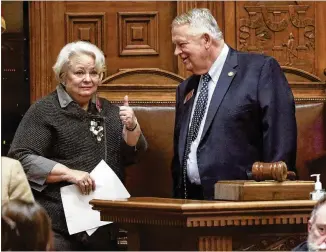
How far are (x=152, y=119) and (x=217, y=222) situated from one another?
150 cm

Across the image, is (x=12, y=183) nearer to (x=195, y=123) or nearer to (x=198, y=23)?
(x=195, y=123)

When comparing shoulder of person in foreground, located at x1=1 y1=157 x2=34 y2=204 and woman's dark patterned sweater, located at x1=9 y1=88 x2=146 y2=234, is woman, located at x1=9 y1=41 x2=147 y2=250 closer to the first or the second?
woman's dark patterned sweater, located at x1=9 y1=88 x2=146 y2=234

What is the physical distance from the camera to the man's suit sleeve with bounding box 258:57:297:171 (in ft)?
11.7

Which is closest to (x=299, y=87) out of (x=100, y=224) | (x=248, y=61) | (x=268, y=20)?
(x=268, y=20)

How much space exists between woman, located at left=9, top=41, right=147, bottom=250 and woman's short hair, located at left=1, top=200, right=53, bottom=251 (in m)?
1.81

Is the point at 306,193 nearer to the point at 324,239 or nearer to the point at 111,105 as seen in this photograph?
the point at 324,239

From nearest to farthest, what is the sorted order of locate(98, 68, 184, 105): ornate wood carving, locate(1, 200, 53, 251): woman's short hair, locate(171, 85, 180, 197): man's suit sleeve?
1. locate(1, 200, 53, 251): woman's short hair
2. locate(171, 85, 180, 197): man's suit sleeve
3. locate(98, 68, 184, 105): ornate wood carving

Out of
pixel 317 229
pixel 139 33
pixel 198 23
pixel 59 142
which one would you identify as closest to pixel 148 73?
pixel 139 33

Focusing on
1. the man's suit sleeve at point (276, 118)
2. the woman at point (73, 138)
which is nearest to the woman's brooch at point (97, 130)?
the woman at point (73, 138)

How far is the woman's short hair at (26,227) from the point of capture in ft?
5.40

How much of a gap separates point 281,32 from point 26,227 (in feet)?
10.6

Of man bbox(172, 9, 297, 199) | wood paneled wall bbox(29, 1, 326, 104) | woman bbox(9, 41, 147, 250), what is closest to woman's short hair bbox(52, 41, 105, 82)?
woman bbox(9, 41, 147, 250)

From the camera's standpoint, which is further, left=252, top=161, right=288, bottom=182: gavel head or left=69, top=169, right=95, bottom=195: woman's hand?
left=69, top=169, right=95, bottom=195: woman's hand

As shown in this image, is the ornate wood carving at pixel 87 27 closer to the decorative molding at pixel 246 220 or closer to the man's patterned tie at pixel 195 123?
the man's patterned tie at pixel 195 123
